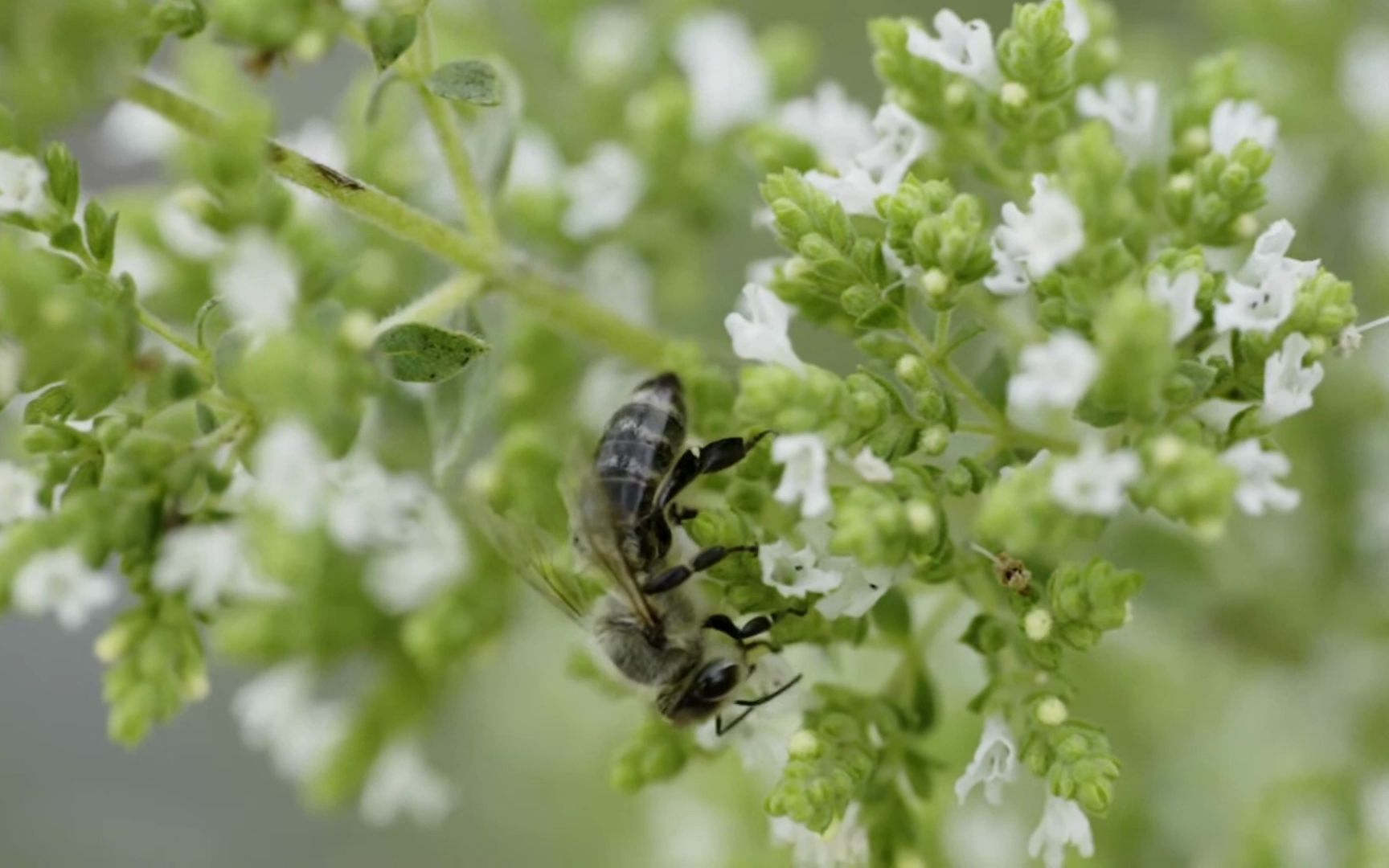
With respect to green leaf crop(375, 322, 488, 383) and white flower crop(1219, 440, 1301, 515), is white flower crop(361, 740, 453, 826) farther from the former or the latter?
white flower crop(1219, 440, 1301, 515)

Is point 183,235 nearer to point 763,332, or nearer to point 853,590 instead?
point 763,332

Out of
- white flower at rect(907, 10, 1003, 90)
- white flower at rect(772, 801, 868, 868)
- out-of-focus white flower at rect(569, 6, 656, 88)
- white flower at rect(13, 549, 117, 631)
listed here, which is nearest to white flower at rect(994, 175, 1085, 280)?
white flower at rect(907, 10, 1003, 90)

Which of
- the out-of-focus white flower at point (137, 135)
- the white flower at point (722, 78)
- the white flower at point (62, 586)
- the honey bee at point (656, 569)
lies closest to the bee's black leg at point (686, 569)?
the honey bee at point (656, 569)

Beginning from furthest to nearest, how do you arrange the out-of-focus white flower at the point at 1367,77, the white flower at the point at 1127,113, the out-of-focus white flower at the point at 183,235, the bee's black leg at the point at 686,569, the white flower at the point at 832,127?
the out-of-focus white flower at the point at 1367,77 → the out-of-focus white flower at the point at 183,235 → the white flower at the point at 832,127 → the white flower at the point at 1127,113 → the bee's black leg at the point at 686,569

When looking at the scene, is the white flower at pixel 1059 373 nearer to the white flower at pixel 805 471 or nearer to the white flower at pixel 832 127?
the white flower at pixel 805 471

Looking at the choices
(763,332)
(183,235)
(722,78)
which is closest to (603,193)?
(722,78)

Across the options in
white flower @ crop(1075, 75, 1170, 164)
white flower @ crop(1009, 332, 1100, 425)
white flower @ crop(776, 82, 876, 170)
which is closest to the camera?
white flower @ crop(1009, 332, 1100, 425)

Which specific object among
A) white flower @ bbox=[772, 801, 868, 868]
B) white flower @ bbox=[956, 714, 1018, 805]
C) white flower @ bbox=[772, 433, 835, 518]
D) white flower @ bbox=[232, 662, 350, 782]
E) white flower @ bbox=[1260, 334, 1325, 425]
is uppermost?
white flower @ bbox=[1260, 334, 1325, 425]
